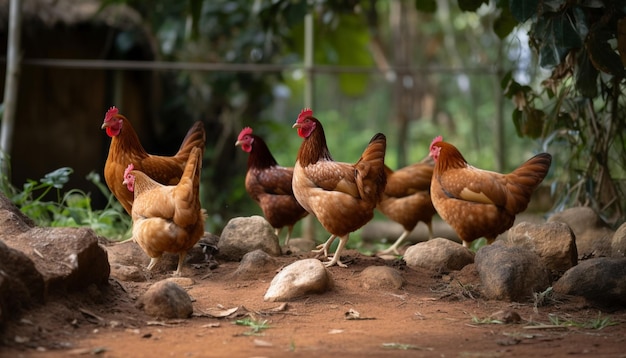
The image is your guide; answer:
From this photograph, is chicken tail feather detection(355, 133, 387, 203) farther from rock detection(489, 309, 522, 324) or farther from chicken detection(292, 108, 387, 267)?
rock detection(489, 309, 522, 324)

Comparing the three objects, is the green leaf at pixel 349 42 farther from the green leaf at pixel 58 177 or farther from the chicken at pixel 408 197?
the green leaf at pixel 58 177

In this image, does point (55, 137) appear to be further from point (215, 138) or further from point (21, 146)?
point (215, 138)

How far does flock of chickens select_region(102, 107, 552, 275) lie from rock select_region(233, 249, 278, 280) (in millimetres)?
395

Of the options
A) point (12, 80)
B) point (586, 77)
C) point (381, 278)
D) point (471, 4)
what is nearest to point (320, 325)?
point (381, 278)

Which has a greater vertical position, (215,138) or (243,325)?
(215,138)

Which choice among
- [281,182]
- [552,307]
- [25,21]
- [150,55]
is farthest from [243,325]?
[150,55]

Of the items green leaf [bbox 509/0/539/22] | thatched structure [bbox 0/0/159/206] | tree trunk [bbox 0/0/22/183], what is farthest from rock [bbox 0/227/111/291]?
thatched structure [bbox 0/0/159/206]

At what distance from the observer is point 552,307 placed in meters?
4.79

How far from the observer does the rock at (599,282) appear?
15.7 ft

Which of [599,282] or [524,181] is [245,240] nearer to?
[524,181]

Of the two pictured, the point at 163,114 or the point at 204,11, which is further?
the point at 163,114

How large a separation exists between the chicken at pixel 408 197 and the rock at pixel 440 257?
50.5 inches

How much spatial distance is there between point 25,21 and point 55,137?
173cm

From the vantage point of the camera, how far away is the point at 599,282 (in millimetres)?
4840
